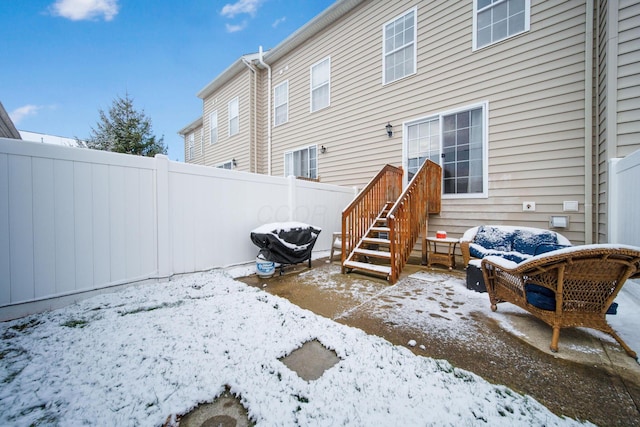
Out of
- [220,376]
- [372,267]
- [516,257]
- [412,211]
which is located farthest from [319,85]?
[220,376]

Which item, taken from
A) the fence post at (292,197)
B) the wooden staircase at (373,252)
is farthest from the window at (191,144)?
the wooden staircase at (373,252)

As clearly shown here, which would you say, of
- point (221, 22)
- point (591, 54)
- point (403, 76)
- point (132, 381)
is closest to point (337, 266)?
point (132, 381)

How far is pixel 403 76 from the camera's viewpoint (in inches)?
219

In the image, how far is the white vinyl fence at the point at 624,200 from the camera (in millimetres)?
2561

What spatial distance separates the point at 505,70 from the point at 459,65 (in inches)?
32.2

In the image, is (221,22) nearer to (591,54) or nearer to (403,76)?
(403,76)

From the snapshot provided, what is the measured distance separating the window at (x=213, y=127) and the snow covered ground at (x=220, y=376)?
9505 millimetres

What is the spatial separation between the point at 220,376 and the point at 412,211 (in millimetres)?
3516

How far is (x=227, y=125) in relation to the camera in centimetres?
999

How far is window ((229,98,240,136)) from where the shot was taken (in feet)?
30.9

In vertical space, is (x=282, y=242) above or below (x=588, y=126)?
below

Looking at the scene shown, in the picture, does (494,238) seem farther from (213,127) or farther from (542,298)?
(213,127)

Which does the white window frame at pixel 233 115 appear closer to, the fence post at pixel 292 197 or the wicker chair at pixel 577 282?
the fence post at pixel 292 197

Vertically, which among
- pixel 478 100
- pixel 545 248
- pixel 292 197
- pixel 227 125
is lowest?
pixel 545 248
